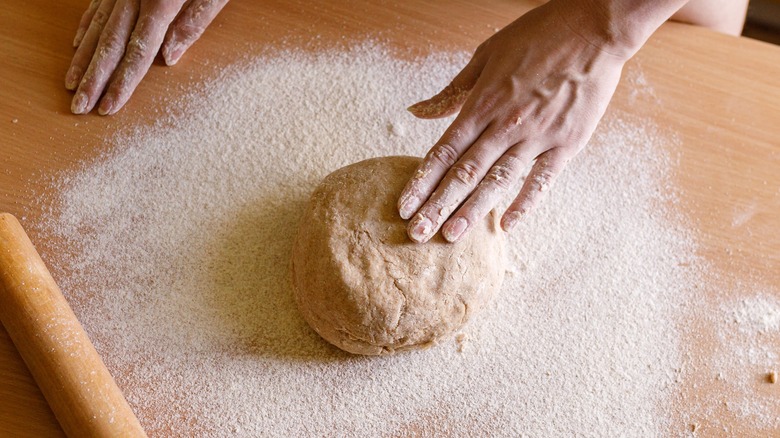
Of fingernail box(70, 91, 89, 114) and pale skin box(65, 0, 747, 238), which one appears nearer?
pale skin box(65, 0, 747, 238)

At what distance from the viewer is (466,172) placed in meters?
1.42

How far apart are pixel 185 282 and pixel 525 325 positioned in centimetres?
81

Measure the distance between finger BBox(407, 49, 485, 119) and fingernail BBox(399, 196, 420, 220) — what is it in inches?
10.9

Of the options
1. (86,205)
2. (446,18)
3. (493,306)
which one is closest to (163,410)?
(86,205)

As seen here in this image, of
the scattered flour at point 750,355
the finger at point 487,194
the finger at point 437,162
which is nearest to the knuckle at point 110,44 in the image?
the finger at point 437,162

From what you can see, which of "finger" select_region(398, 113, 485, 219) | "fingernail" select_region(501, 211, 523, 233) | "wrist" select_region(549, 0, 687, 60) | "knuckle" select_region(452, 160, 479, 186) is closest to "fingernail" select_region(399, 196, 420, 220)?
"finger" select_region(398, 113, 485, 219)

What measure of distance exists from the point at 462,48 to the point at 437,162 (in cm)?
58

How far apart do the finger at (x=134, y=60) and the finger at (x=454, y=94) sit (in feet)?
2.30

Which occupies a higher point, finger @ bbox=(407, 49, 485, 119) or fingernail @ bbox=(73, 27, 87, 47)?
finger @ bbox=(407, 49, 485, 119)

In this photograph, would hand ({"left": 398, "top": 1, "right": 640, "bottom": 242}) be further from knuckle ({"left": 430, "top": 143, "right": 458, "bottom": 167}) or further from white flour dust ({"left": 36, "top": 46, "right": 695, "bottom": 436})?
white flour dust ({"left": 36, "top": 46, "right": 695, "bottom": 436})

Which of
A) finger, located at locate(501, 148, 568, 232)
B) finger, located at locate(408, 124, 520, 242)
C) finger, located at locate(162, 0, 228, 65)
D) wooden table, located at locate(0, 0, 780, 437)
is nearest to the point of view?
finger, located at locate(408, 124, 520, 242)

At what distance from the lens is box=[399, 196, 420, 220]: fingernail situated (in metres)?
1.39

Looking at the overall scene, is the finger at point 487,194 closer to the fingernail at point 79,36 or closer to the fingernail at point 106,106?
the fingernail at point 106,106

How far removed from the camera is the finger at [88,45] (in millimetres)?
1720
